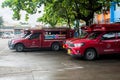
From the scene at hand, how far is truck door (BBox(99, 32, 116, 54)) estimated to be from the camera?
1641 centimetres

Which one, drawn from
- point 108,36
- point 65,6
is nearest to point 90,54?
point 108,36

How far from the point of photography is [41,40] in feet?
79.9

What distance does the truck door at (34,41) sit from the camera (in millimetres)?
24156

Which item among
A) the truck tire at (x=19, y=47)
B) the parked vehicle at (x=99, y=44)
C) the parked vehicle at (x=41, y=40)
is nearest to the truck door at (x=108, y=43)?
the parked vehicle at (x=99, y=44)

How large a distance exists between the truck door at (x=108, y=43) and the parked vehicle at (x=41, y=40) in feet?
28.3

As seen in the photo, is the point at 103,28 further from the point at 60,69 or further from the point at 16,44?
the point at 16,44

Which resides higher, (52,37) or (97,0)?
(97,0)

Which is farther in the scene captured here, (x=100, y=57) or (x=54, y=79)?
(x=100, y=57)

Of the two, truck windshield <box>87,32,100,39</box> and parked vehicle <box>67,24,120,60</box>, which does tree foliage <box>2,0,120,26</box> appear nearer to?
truck windshield <box>87,32,100,39</box>

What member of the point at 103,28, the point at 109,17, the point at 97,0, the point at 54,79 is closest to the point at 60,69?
the point at 54,79

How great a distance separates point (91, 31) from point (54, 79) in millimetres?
7693

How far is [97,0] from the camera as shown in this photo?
2209 centimetres

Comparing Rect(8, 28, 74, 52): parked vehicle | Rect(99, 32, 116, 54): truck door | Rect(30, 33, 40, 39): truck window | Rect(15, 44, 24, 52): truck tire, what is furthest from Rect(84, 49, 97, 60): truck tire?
Rect(15, 44, 24, 52): truck tire

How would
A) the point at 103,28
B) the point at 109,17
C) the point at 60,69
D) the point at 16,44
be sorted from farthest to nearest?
the point at 109,17 → the point at 16,44 → the point at 103,28 → the point at 60,69
